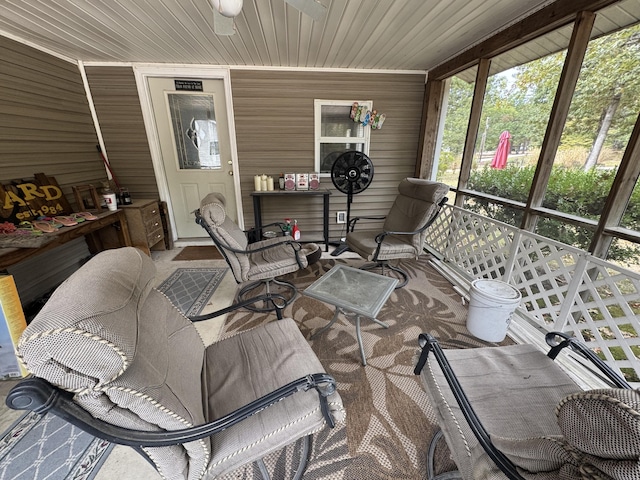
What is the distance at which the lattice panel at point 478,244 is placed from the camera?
2401 millimetres

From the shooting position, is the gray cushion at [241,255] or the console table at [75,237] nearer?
the console table at [75,237]

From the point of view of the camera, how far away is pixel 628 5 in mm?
1719

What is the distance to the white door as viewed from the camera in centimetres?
332

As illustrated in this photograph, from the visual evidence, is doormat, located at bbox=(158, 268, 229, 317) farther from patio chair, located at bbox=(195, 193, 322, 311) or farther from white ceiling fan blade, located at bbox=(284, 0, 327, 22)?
white ceiling fan blade, located at bbox=(284, 0, 327, 22)

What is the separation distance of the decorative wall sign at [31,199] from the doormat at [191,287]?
121 centimetres

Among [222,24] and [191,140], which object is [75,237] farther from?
[222,24]

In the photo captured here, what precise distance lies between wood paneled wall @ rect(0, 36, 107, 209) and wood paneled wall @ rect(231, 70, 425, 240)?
1.75m

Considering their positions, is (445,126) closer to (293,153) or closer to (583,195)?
(583,195)

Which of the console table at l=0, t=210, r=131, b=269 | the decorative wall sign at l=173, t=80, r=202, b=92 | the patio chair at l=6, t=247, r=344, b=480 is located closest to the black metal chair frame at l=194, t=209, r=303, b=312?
the patio chair at l=6, t=247, r=344, b=480

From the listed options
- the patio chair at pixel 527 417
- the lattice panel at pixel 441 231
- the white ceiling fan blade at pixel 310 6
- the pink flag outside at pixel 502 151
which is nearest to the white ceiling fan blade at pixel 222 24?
the white ceiling fan blade at pixel 310 6

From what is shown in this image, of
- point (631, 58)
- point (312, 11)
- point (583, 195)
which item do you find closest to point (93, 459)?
point (312, 11)

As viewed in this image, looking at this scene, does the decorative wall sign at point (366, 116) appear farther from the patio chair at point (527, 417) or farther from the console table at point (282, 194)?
the patio chair at point (527, 417)

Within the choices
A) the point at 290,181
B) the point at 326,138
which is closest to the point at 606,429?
the point at 290,181

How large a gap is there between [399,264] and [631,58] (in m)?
2.46
